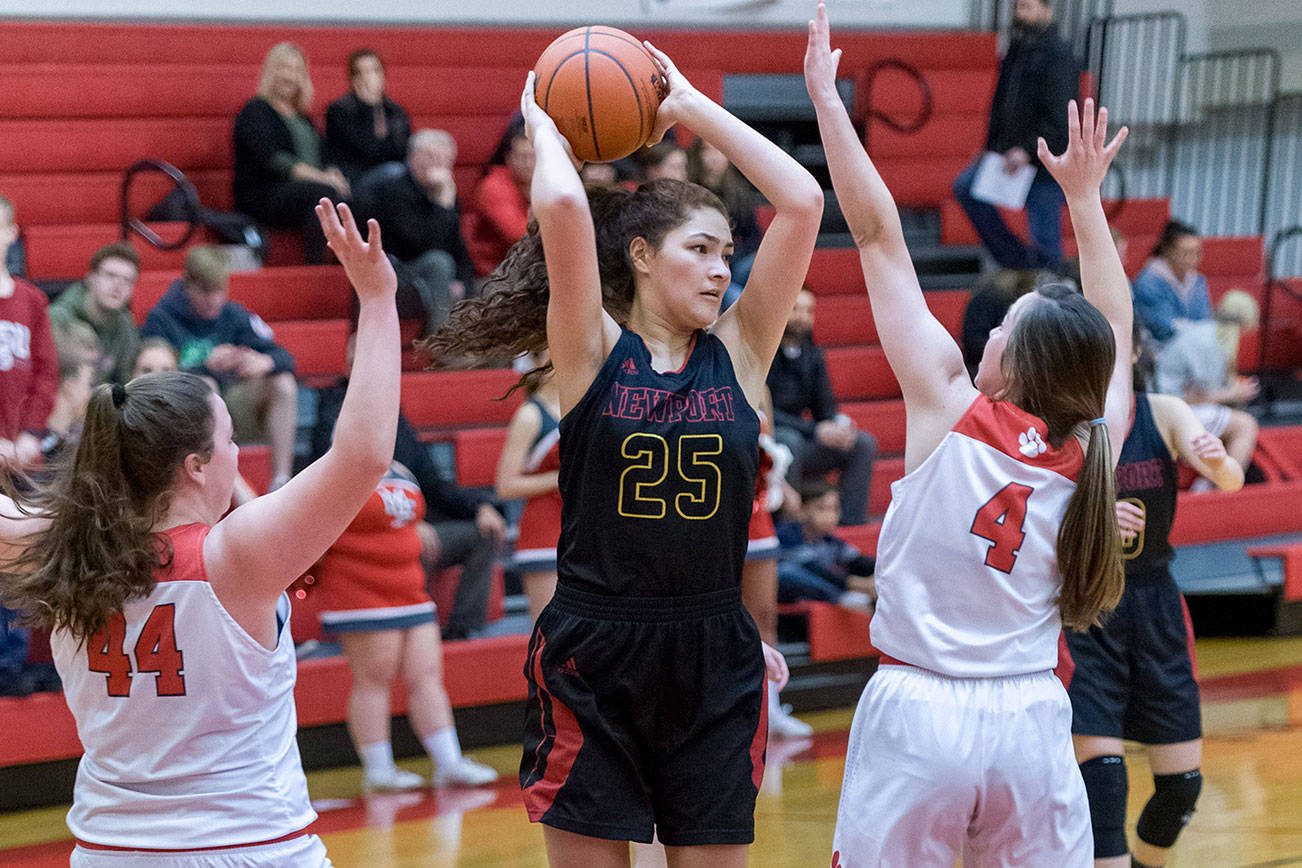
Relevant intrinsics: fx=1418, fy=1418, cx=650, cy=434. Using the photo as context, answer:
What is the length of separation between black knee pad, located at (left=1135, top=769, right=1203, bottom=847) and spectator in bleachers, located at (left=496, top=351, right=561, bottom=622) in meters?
2.11

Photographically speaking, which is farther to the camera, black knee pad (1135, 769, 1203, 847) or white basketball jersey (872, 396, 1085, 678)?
black knee pad (1135, 769, 1203, 847)

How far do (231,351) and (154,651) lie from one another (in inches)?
144

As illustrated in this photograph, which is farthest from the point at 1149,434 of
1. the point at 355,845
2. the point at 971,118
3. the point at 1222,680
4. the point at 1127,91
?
the point at 1127,91

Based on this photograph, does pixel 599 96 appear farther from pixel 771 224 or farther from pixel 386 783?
pixel 386 783

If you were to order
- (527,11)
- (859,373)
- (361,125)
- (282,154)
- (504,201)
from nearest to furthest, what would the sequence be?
(282,154) < (504,201) < (361,125) < (859,373) < (527,11)

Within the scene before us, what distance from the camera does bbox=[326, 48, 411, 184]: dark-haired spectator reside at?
727 cm

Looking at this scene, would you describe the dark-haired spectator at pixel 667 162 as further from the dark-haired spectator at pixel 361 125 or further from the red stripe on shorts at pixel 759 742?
the red stripe on shorts at pixel 759 742

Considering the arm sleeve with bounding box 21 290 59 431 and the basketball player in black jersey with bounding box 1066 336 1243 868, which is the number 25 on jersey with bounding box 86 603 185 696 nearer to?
the basketball player in black jersey with bounding box 1066 336 1243 868

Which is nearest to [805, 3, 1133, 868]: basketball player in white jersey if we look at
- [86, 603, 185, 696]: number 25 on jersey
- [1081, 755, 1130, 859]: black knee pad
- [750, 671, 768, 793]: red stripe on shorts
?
[750, 671, 768, 793]: red stripe on shorts

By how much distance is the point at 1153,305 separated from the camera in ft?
25.9

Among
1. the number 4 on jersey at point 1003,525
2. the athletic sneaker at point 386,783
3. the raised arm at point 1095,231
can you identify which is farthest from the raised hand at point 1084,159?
the athletic sneaker at point 386,783

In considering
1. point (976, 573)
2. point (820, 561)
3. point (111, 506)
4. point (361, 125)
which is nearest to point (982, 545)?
point (976, 573)

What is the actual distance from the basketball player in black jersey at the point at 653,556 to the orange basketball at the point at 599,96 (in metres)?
0.07

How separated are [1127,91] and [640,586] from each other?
9779 mm
